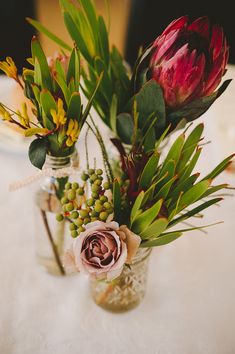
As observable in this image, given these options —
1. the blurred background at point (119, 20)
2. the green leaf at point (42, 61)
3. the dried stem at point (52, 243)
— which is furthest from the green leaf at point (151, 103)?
the blurred background at point (119, 20)

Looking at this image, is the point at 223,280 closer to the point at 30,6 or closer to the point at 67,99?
the point at 67,99

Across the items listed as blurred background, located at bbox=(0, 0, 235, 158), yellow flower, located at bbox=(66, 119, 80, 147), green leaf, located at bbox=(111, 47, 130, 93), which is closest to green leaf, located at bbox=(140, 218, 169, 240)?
yellow flower, located at bbox=(66, 119, 80, 147)

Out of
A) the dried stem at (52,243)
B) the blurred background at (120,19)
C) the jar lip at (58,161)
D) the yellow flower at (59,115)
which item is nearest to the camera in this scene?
the yellow flower at (59,115)

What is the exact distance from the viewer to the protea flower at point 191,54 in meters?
0.47

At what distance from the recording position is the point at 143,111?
55 centimetres

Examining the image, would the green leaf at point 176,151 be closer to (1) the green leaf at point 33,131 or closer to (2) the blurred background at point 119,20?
(1) the green leaf at point 33,131

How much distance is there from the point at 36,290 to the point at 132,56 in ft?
5.07

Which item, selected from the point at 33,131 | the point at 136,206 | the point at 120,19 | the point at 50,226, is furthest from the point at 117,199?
the point at 120,19

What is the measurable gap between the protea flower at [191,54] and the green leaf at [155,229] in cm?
17

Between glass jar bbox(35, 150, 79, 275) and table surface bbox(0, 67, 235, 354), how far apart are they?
0.02 meters

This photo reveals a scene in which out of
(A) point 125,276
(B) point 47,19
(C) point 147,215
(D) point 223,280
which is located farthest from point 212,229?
(B) point 47,19

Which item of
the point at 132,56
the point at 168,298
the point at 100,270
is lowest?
the point at 168,298

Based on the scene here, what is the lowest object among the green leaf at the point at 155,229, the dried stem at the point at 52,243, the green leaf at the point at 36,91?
the dried stem at the point at 52,243

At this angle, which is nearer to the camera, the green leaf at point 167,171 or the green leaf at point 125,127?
the green leaf at point 167,171
